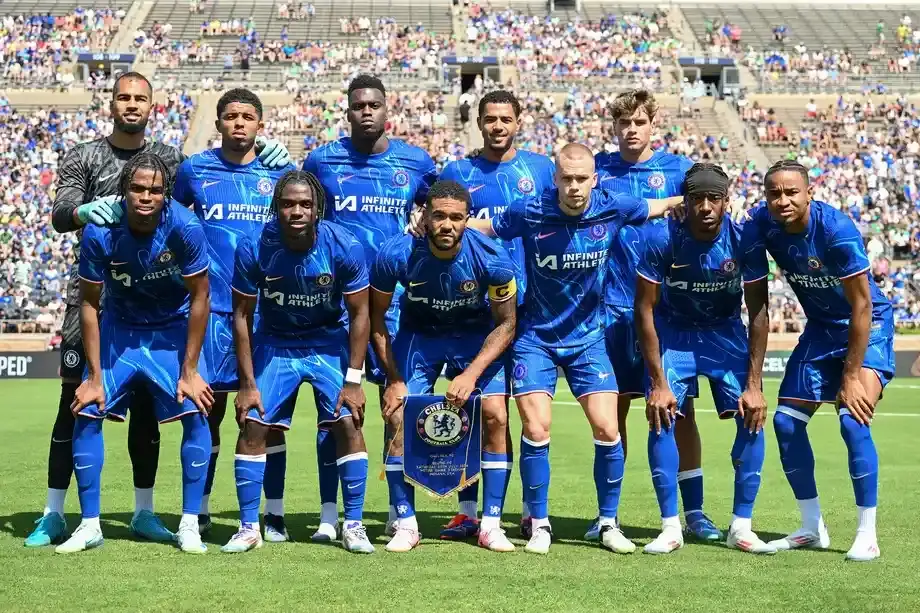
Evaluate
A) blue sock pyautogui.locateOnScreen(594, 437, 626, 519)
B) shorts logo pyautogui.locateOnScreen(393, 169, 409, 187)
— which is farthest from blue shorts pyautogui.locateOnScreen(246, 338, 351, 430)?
blue sock pyautogui.locateOnScreen(594, 437, 626, 519)

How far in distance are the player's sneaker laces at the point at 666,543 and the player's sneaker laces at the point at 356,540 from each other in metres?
1.76

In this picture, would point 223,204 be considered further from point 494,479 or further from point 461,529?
point 461,529

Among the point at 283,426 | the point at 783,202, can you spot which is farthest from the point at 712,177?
the point at 283,426

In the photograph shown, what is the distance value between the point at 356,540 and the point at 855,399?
130 inches

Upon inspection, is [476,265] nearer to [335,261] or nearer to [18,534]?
[335,261]

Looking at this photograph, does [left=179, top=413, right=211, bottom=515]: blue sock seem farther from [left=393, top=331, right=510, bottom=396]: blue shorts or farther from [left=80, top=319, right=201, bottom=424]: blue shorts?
[left=393, top=331, right=510, bottom=396]: blue shorts

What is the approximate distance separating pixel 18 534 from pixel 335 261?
2888 millimetres

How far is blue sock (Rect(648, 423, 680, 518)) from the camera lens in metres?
7.72

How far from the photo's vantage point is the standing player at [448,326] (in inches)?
303

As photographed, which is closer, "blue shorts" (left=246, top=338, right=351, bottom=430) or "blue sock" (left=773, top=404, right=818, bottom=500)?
"blue shorts" (left=246, top=338, right=351, bottom=430)

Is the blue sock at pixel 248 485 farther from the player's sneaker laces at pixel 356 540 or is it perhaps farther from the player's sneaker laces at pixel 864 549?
the player's sneaker laces at pixel 864 549

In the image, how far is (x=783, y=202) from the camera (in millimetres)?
7570

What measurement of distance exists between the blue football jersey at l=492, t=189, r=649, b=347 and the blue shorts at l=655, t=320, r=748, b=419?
1.70 feet

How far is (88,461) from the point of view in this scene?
25.0 feet
